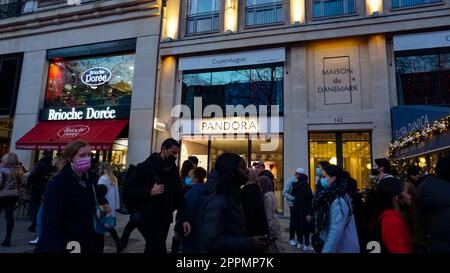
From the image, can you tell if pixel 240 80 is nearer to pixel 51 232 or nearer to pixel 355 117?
pixel 355 117

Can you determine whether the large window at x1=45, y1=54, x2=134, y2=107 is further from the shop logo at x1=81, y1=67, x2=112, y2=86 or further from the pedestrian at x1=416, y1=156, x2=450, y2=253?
the pedestrian at x1=416, y1=156, x2=450, y2=253

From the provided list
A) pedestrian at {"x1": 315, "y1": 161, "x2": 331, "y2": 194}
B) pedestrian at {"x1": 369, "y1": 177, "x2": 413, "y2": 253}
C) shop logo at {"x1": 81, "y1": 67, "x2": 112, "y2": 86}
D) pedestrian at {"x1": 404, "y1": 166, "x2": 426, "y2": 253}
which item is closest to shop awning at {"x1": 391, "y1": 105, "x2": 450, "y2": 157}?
pedestrian at {"x1": 315, "y1": 161, "x2": 331, "y2": 194}

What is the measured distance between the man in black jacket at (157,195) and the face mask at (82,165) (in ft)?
2.25

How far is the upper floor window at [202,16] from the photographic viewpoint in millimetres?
14641

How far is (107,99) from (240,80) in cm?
706

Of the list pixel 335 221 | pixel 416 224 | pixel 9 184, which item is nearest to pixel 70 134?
pixel 9 184

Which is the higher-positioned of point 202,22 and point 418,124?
point 202,22

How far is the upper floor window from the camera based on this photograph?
48.0 feet

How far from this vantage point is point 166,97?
1464 centimetres

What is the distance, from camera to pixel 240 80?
545 inches

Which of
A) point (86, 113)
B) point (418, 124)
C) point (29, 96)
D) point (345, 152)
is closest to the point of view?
point (418, 124)

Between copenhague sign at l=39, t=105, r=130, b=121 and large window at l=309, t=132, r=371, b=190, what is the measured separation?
8996 millimetres

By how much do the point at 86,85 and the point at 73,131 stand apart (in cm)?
283

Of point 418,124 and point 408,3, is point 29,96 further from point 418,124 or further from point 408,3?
point 408,3
